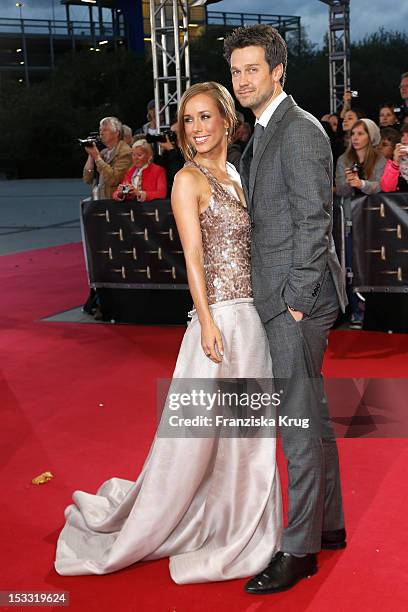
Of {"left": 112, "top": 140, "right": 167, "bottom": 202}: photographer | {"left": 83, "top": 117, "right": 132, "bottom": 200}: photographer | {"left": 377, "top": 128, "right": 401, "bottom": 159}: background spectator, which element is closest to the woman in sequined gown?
{"left": 112, "top": 140, "right": 167, "bottom": 202}: photographer

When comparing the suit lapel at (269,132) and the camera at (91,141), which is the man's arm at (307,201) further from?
the camera at (91,141)

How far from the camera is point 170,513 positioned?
3.06m

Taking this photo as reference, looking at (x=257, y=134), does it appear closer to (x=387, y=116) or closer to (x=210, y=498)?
(x=210, y=498)

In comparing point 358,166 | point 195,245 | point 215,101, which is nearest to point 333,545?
point 195,245

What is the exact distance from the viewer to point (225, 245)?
9.57ft

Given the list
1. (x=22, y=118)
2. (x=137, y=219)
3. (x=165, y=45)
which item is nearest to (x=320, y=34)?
(x=22, y=118)

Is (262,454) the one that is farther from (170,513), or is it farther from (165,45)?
(165,45)

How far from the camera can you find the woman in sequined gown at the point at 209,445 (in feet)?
9.39

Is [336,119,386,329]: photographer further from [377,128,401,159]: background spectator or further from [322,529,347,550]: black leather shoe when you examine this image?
[322,529,347,550]: black leather shoe

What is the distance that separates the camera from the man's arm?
2619 millimetres

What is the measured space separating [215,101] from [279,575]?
5.39 ft

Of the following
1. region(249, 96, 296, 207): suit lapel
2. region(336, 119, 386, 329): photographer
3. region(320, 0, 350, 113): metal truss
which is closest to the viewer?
region(249, 96, 296, 207): suit lapel

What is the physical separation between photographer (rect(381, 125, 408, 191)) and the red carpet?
1169mm

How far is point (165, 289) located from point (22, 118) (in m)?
33.0
